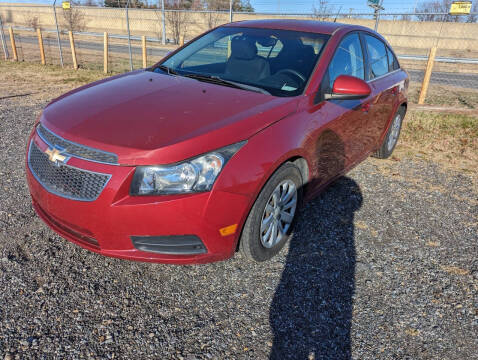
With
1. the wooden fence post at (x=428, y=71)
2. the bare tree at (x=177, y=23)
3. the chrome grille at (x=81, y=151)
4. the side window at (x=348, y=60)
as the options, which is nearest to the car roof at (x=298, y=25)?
the side window at (x=348, y=60)

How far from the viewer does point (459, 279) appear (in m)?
2.87

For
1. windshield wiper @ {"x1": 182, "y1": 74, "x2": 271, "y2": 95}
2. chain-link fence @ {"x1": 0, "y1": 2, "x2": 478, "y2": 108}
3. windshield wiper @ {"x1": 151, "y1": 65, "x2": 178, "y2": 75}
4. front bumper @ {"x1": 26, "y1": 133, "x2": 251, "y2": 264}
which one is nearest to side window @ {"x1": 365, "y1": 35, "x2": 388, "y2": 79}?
windshield wiper @ {"x1": 182, "y1": 74, "x2": 271, "y2": 95}

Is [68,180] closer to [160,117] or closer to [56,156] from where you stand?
[56,156]

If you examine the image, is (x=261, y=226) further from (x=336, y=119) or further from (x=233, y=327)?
(x=336, y=119)

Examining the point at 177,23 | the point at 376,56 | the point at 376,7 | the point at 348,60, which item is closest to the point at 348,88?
the point at 348,60

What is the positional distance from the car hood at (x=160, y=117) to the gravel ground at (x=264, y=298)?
1007 millimetres

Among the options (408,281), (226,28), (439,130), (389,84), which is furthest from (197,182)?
(439,130)

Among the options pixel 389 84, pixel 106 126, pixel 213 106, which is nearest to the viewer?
pixel 106 126

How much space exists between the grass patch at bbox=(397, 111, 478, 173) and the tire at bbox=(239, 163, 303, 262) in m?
3.49

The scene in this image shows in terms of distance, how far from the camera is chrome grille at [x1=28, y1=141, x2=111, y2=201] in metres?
2.19

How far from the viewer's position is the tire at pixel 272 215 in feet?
8.38

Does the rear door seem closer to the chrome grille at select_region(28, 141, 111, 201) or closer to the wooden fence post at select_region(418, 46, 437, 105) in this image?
the chrome grille at select_region(28, 141, 111, 201)

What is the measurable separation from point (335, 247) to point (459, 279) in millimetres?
953

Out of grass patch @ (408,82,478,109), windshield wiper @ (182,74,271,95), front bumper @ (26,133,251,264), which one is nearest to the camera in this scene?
front bumper @ (26,133,251,264)
